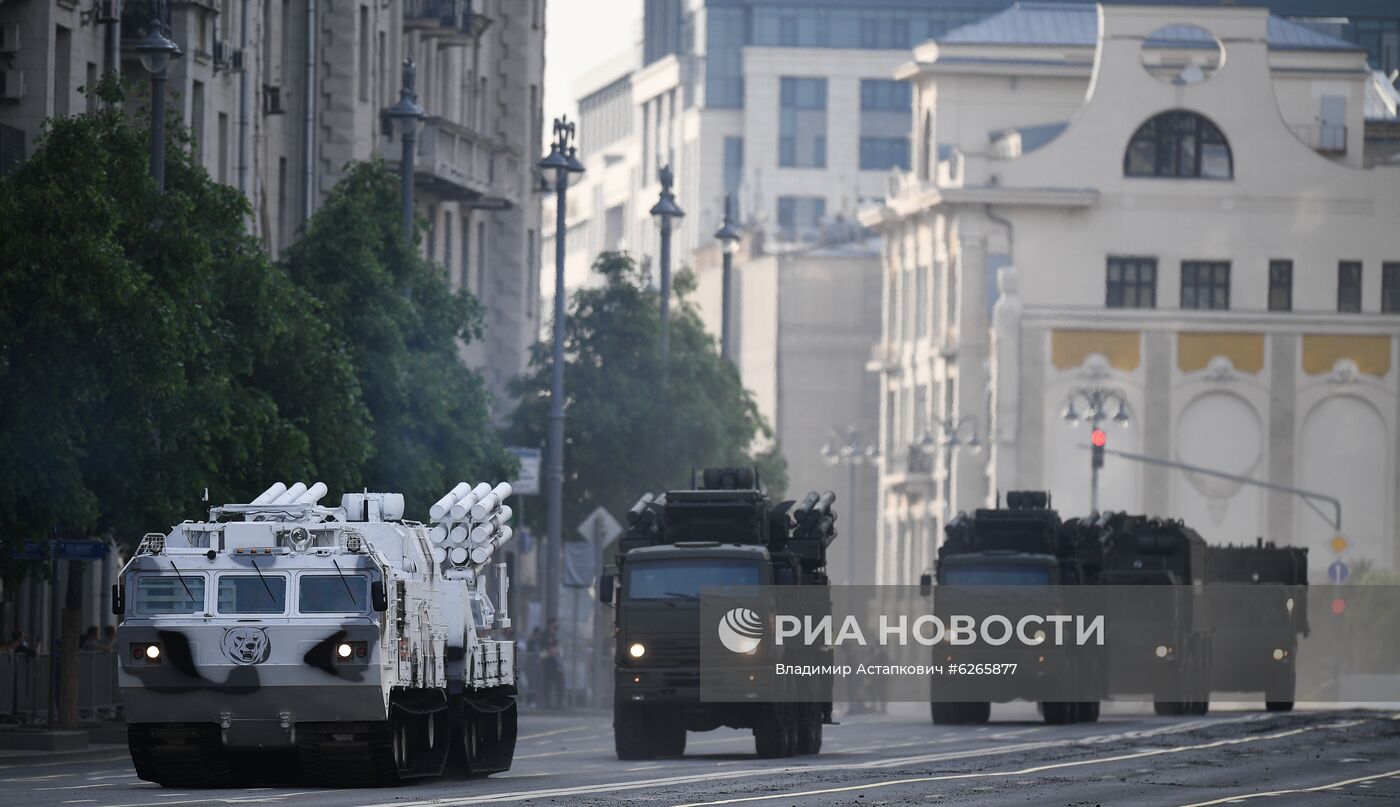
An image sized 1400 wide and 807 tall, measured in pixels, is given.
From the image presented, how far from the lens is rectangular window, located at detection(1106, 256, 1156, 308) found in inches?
4387

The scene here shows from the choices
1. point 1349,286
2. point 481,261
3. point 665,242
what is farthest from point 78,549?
point 1349,286

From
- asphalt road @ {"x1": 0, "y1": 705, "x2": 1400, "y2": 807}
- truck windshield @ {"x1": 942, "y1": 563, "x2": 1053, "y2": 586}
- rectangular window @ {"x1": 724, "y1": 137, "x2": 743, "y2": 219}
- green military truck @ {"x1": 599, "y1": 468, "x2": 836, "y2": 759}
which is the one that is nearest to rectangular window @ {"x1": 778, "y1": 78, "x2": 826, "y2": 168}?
rectangular window @ {"x1": 724, "y1": 137, "x2": 743, "y2": 219}

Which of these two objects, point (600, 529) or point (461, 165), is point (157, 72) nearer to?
point (600, 529)

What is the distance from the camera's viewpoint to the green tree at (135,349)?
38.7 m

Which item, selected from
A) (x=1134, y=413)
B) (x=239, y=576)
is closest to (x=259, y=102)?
(x=239, y=576)

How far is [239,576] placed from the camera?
32.8 metres

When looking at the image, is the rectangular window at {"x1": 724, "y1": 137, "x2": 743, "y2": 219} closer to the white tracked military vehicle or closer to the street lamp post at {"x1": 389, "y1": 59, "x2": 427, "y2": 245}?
the street lamp post at {"x1": 389, "y1": 59, "x2": 427, "y2": 245}

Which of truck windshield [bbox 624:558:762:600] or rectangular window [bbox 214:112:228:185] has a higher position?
rectangular window [bbox 214:112:228:185]

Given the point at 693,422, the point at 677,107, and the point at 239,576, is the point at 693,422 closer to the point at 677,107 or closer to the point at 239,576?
the point at 239,576

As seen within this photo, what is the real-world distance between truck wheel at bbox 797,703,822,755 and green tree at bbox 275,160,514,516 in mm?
7786

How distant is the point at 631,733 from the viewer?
135ft

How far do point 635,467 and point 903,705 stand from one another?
14.4m

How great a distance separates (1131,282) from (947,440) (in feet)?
29.6

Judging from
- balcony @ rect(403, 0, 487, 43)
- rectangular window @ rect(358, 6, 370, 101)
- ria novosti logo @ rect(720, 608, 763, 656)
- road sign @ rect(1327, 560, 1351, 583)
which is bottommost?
road sign @ rect(1327, 560, 1351, 583)
